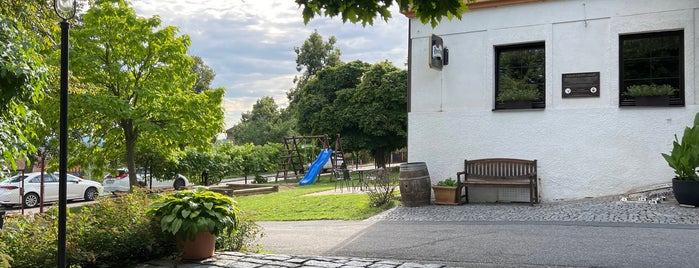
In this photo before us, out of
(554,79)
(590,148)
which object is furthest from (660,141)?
(554,79)

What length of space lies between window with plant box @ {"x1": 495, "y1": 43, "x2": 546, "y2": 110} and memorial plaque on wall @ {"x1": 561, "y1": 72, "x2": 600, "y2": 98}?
547 mm

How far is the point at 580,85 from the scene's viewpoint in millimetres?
11844

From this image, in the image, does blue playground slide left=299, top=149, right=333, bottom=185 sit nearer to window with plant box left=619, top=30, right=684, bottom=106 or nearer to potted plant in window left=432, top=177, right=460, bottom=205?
potted plant in window left=432, top=177, right=460, bottom=205

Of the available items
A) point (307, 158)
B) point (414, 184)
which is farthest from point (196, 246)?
point (307, 158)

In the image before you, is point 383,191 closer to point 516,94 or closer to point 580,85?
point 516,94

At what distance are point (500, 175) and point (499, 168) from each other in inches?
6.4

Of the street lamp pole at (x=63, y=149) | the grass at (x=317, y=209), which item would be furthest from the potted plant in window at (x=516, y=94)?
the street lamp pole at (x=63, y=149)

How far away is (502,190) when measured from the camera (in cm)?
1240

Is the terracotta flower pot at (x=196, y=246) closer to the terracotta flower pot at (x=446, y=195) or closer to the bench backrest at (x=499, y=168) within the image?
the terracotta flower pot at (x=446, y=195)

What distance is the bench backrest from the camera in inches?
475

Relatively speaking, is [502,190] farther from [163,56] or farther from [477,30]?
[163,56]

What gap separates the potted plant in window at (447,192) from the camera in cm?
1197

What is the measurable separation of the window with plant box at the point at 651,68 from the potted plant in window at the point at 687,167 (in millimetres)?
1356

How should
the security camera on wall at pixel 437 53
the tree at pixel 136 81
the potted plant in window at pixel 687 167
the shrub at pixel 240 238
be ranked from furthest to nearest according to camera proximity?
1. the tree at pixel 136 81
2. the security camera on wall at pixel 437 53
3. the potted plant in window at pixel 687 167
4. the shrub at pixel 240 238
